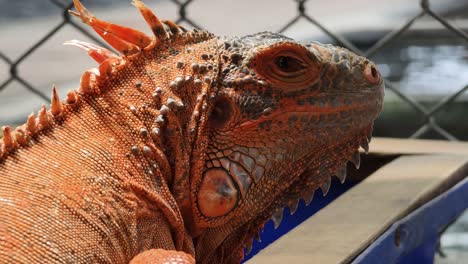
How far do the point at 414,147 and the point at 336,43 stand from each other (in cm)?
146

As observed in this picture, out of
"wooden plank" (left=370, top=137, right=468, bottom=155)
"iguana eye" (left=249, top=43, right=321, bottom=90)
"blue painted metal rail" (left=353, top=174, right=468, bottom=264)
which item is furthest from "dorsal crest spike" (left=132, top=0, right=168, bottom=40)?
"wooden plank" (left=370, top=137, right=468, bottom=155)

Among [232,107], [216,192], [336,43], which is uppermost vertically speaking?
[232,107]

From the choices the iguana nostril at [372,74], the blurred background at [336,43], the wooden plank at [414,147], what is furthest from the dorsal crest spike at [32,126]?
the blurred background at [336,43]

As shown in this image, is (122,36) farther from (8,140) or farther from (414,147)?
(414,147)

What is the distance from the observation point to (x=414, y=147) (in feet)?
7.60

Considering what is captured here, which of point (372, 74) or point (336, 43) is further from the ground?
point (372, 74)

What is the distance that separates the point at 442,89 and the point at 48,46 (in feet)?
9.64

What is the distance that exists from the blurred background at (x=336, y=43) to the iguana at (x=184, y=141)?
1586 mm

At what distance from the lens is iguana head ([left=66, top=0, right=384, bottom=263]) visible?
1.35 metres

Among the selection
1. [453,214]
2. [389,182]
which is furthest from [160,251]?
[453,214]

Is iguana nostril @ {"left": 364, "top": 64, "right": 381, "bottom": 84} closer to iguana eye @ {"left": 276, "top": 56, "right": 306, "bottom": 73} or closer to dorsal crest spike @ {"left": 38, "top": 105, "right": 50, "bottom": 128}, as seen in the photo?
A: iguana eye @ {"left": 276, "top": 56, "right": 306, "bottom": 73}

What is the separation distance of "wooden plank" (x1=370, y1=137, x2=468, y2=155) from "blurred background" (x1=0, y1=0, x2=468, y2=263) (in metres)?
0.59

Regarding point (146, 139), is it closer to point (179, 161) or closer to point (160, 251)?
point (179, 161)

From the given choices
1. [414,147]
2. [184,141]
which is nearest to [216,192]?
[184,141]
